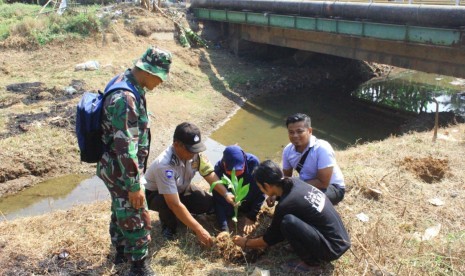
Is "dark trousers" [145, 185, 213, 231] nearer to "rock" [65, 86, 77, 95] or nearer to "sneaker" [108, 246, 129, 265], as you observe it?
"sneaker" [108, 246, 129, 265]

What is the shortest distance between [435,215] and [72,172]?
6222 mm

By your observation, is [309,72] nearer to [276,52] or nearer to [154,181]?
[276,52]

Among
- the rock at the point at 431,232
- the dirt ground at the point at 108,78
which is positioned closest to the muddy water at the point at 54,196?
the dirt ground at the point at 108,78

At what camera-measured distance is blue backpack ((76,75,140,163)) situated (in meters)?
2.88

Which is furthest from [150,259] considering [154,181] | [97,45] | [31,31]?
[31,31]

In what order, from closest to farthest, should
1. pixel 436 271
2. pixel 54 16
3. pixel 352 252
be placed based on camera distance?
pixel 436 271 → pixel 352 252 → pixel 54 16

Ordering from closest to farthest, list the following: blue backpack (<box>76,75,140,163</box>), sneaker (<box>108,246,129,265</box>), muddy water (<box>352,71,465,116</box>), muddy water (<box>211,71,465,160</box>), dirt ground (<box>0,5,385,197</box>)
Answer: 1. blue backpack (<box>76,75,140,163</box>)
2. sneaker (<box>108,246,129,265</box>)
3. dirt ground (<box>0,5,385,197</box>)
4. muddy water (<box>211,71,465,160</box>)
5. muddy water (<box>352,71,465,116</box>)

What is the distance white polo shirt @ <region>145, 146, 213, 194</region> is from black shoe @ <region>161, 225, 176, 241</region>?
Answer: 1.24 ft

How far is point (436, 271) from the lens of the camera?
127 inches

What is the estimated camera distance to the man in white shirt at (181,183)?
3414mm

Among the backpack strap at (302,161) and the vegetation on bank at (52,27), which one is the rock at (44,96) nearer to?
the vegetation on bank at (52,27)

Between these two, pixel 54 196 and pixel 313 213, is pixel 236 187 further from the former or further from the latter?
pixel 54 196

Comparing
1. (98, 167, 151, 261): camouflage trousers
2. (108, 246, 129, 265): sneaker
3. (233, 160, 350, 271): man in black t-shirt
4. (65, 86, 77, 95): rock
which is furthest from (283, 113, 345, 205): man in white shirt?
(65, 86, 77, 95): rock

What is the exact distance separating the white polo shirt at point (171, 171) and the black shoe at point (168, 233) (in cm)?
38
